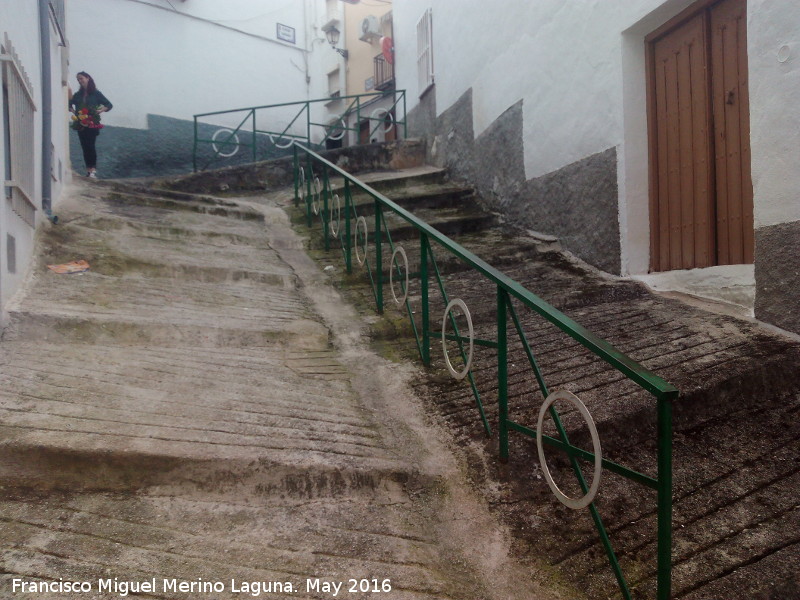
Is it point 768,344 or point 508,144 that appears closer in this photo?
point 768,344

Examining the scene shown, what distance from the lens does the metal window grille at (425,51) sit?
26.7 ft

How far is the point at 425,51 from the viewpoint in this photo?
8.34 m

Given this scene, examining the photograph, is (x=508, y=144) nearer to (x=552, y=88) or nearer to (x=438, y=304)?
(x=552, y=88)

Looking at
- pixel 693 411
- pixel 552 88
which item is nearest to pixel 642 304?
pixel 693 411

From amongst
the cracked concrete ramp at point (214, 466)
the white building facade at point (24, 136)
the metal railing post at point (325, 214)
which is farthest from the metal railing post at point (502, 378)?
the metal railing post at point (325, 214)

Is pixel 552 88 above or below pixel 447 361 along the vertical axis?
above

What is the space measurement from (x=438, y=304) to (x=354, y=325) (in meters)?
0.57

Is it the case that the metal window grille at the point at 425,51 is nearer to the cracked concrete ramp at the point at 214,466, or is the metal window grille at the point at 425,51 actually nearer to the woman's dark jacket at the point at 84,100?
the woman's dark jacket at the point at 84,100

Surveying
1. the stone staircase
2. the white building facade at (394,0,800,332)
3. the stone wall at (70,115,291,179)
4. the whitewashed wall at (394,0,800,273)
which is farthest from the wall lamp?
the stone staircase

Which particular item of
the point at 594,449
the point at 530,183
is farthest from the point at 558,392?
the point at 530,183

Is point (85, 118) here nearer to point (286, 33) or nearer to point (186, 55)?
point (186, 55)

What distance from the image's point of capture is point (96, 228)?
4.45m

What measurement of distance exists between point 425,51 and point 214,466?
770 cm

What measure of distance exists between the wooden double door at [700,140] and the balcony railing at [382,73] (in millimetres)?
9689
